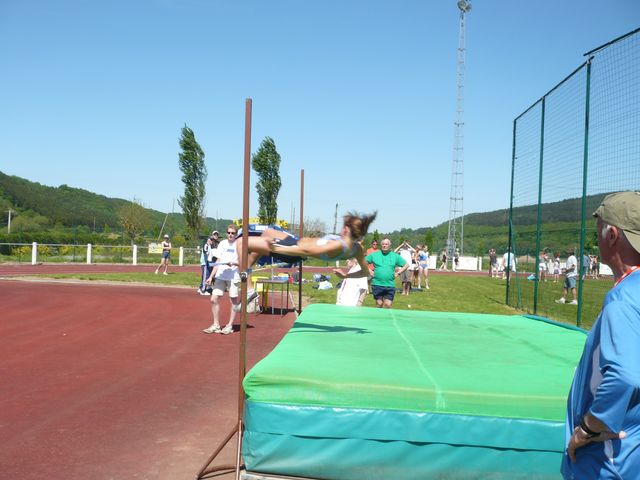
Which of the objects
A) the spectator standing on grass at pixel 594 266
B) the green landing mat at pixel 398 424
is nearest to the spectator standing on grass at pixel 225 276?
the green landing mat at pixel 398 424

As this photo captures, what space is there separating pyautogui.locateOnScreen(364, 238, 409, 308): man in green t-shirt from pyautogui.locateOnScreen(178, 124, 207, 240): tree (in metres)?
31.6

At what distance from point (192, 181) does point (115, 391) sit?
35668mm

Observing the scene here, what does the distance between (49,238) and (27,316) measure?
34.1 m

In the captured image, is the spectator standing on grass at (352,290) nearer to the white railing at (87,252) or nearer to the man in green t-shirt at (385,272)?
the man in green t-shirt at (385,272)

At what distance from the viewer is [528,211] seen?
13477 millimetres

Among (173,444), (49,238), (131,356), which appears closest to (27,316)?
(131,356)

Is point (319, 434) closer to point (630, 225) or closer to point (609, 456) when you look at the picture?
point (609, 456)

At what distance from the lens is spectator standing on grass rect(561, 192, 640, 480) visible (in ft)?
5.88

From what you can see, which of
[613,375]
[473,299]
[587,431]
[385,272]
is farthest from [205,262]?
[613,375]

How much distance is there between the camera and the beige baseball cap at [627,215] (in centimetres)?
191

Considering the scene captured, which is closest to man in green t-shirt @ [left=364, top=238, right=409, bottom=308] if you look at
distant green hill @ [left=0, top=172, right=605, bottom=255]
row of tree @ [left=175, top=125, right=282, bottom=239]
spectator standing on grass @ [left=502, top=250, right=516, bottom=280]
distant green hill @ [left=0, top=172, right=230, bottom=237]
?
distant green hill @ [left=0, top=172, right=605, bottom=255]

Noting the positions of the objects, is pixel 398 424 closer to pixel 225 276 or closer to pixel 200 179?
pixel 225 276

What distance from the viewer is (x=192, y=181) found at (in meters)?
40.2

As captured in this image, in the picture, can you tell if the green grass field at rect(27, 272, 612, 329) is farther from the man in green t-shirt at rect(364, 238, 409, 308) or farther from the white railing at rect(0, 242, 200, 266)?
the white railing at rect(0, 242, 200, 266)
